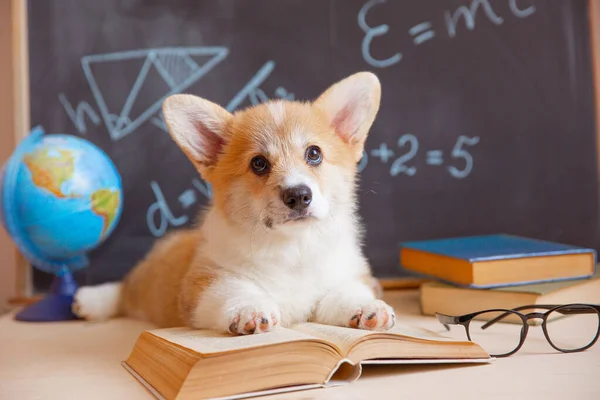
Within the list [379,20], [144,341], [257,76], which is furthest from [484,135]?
[144,341]

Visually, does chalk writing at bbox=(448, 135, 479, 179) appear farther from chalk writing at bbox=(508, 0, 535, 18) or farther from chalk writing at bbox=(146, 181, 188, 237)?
chalk writing at bbox=(146, 181, 188, 237)

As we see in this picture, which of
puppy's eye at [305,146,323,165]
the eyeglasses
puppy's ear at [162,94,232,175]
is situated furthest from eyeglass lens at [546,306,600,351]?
puppy's ear at [162,94,232,175]

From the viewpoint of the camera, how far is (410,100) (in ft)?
6.95

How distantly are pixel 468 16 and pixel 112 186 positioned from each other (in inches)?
54.1

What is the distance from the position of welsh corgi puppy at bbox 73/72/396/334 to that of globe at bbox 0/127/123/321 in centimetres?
38

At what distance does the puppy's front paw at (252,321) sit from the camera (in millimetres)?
1149

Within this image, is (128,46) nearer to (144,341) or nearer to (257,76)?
(257,76)

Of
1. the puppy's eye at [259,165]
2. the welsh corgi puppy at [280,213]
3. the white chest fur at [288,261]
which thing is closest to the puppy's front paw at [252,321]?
the welsh corgi puppy at [280,213]

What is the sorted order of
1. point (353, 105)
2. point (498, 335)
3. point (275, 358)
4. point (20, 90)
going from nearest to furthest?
point (275, 358) < point (498, 335) < point (353, 105) < point (20, 90)

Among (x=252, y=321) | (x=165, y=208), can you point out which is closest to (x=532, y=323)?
(x=252, y=321)

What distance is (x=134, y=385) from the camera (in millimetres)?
1082

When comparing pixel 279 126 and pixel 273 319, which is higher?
pixel 279 126

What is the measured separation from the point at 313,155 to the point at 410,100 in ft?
2.75

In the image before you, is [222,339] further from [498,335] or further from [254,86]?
[254,86]
